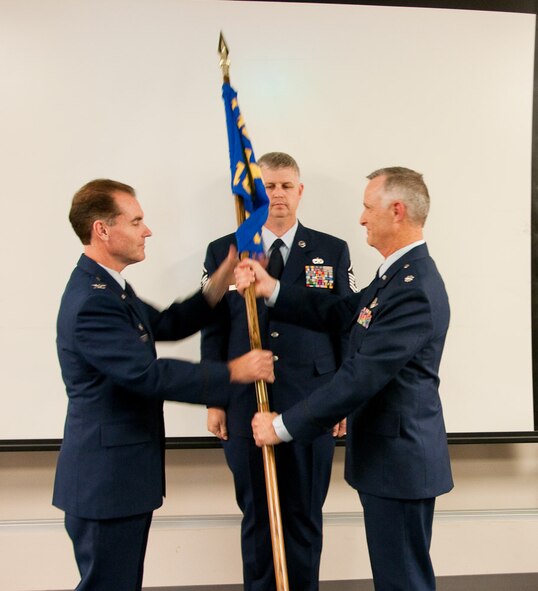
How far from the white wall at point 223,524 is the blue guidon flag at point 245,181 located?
113cm

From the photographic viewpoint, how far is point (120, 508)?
5.42 feet

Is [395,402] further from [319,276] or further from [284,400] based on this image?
[319,276]

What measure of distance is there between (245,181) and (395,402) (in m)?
0.89

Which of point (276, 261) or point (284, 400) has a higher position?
point (276, 261)

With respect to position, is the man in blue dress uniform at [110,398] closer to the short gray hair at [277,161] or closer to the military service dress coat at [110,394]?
the military service dress coat at [110,394]

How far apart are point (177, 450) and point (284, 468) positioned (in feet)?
2.05

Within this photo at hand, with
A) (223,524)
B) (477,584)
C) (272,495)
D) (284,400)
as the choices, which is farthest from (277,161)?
(477,584)

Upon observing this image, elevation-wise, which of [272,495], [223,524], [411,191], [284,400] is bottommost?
[223,524]

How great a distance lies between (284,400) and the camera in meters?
2.26

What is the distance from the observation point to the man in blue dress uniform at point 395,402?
171cm

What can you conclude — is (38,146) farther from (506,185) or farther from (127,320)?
(506,185)

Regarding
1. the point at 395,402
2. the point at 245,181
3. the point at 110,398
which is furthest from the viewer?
the point at 245,181

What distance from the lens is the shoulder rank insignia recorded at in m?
1.83

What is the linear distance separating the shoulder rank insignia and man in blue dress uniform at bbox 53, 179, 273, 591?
1.35 feet
